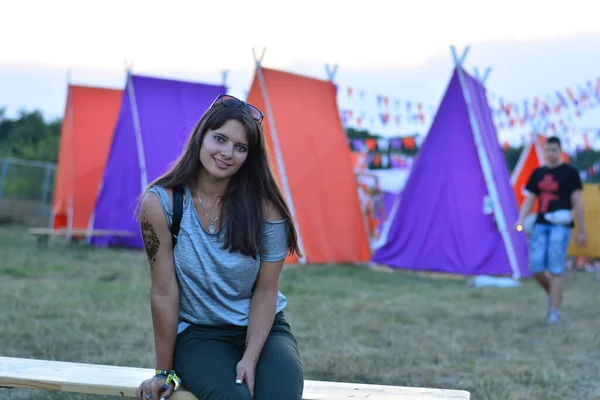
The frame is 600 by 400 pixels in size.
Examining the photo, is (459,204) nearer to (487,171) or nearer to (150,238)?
(487,171)

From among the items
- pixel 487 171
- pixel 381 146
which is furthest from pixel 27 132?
pixel 487 171

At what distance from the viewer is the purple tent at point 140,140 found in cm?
1198

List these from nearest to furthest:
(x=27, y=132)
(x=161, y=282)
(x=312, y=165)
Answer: (x=161, y=282)
(x=312, y=165)
(x=27, y=132)

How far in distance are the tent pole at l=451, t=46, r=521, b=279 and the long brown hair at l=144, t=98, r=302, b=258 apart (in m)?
7.40

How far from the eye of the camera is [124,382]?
95.4 inches

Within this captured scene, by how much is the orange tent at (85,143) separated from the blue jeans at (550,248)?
9514mm

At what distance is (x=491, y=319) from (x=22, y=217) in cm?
1473

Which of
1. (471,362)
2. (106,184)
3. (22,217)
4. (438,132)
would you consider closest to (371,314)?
(471,362)

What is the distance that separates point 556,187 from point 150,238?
4569mm

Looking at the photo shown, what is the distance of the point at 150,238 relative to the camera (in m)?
2.33

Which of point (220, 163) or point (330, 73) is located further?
point (330, 73)

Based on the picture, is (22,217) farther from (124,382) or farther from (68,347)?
(124,382)

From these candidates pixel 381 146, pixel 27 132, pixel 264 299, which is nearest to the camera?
pixel 264 299

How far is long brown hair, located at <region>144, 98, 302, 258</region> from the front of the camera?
2.36m
